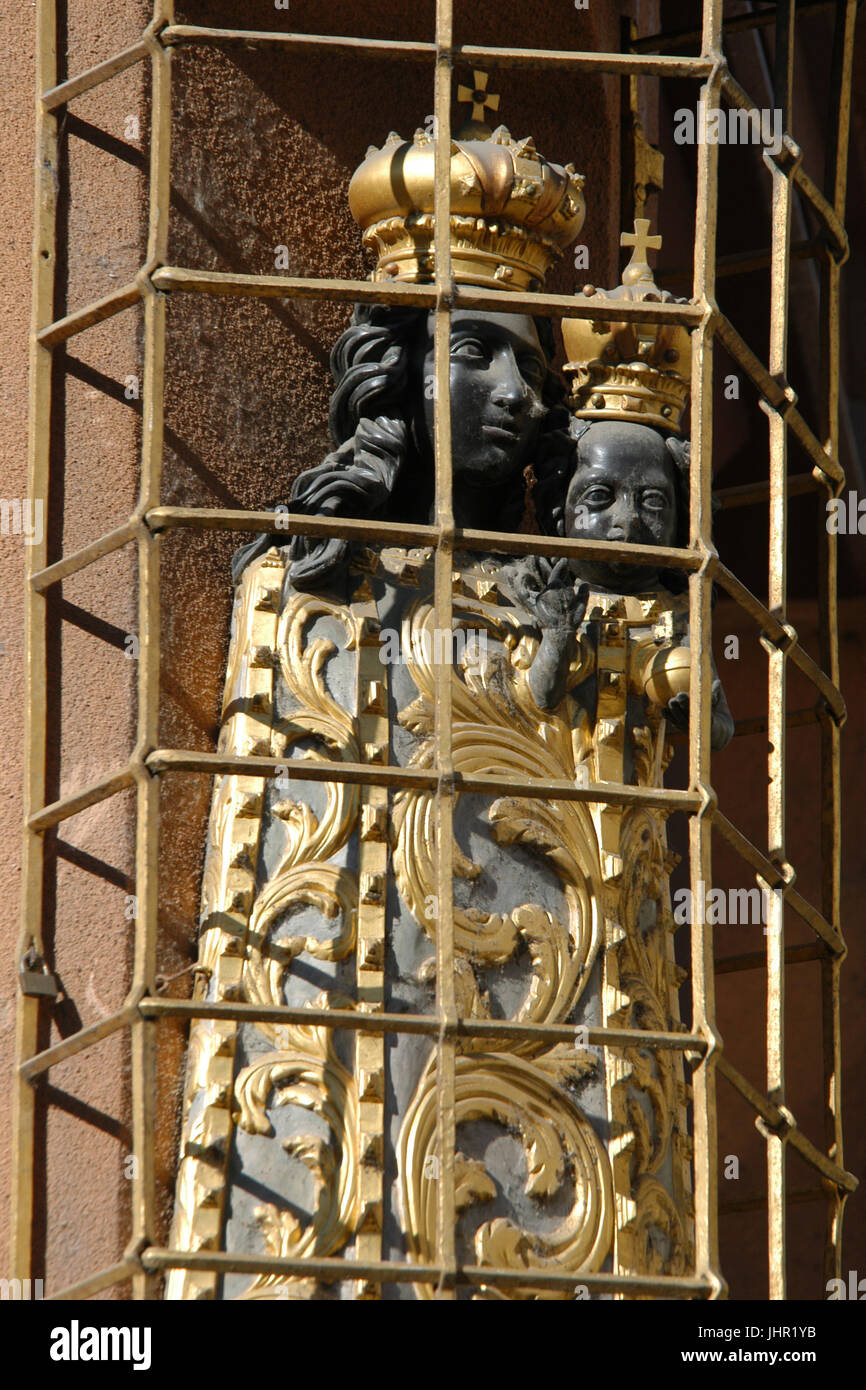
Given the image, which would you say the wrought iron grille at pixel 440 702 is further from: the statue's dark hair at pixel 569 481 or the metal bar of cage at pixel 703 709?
the statue's dark hair at pixel 569 481

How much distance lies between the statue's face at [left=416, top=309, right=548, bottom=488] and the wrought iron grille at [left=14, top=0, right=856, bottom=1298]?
366 millimetres

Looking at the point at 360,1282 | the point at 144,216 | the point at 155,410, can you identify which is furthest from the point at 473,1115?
→ the point at 144,216

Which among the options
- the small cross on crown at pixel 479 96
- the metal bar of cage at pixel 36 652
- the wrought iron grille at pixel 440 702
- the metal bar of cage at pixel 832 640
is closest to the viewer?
the wrought iron grille at pixel 440 702

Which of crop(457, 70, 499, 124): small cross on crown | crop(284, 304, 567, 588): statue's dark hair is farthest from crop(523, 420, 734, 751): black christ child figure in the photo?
crop(457, 70, 499, 124): small cross on crown

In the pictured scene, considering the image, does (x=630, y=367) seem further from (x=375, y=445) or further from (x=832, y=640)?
(x=832, y=640)

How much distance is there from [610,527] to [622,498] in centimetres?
5

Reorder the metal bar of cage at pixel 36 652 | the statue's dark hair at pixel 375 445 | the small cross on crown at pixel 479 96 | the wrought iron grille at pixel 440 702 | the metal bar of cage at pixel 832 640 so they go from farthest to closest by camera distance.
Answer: the small cross on crown at pixel 479 96, the metal bar of cage at pixel 832 640, the statue's dark hair at pixel 375 445, the metal bar of cage at pixel 36 652, the wrought iron grille at pixel 440 702

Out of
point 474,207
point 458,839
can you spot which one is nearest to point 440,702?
point 458,839

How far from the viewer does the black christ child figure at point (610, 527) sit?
4.23 meters

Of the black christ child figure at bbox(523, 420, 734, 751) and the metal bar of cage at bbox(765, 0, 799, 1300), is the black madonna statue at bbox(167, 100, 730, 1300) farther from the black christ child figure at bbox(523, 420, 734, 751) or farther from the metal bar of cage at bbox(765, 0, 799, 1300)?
the metal bar of cage at bbox(765, 0, 799, 1300)

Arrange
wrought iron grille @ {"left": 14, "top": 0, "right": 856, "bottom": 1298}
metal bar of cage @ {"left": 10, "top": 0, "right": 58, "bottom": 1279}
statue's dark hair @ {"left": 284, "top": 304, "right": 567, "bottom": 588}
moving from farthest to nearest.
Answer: statue's dark hair @ {"left": 284, "top": 304, "right": 567, "bottom": 588}, metal bar of cage @ {"left": 10, "top": 0, "right": 58, "bottom": 1279}, wrought iron grille @ {"left": 14, "top": 0, "right": 856, "bottom": 1298}

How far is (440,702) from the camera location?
3854 mm

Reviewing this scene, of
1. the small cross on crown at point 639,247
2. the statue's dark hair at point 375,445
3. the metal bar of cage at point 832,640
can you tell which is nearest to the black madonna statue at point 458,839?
the statue's dark hair at point 375,445

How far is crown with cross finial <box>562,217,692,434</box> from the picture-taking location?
436cm
